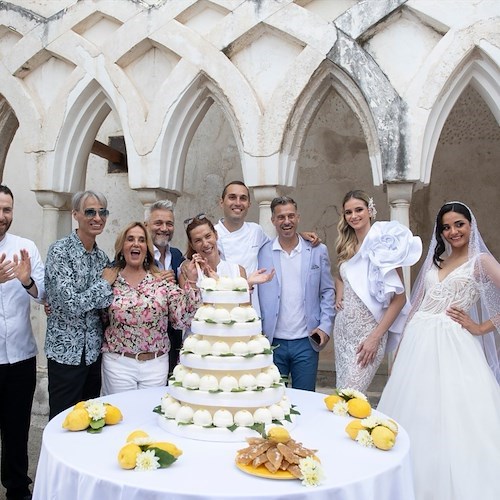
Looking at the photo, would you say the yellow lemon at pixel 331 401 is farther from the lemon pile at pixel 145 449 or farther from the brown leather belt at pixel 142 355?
the brown leather belt at pixel 142 355

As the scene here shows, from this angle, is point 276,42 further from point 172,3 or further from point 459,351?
point 459,351

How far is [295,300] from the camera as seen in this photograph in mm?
3621

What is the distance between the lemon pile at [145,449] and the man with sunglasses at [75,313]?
1.17 m

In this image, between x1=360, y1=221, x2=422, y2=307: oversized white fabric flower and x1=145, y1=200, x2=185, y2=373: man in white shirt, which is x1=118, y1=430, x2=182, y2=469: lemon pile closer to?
x1=145, y1=200, x2=185, y2=373: man in white shirt

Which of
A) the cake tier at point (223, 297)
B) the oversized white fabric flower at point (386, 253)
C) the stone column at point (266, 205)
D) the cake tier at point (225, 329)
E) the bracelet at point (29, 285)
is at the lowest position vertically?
the cake tier at point (225, 329)

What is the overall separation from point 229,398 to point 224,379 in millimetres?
78

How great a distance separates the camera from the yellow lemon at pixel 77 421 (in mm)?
2123

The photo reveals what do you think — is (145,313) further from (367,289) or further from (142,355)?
(367,289)

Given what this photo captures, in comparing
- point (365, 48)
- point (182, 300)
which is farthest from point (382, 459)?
point (365, 48)

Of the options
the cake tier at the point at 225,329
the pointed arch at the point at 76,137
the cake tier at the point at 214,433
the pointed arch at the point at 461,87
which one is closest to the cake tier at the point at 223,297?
the cake tier at the point at 225,329

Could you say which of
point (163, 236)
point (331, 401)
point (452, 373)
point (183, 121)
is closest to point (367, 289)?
point (452, 373)

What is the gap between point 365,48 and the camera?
421 centimetres

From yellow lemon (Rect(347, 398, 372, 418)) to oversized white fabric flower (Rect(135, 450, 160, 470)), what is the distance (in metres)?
0.97

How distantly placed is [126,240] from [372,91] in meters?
2.31
